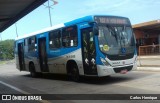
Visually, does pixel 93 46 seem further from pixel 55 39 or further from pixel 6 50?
pixel 6 50

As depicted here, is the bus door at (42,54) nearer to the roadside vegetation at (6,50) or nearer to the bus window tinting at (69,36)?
the bus window tinting at (69,36)

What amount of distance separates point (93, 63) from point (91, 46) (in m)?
0.76

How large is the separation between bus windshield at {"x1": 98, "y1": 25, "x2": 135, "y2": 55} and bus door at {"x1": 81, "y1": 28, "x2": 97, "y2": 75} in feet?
1.48

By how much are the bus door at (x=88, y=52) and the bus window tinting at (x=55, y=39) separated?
2.80 m

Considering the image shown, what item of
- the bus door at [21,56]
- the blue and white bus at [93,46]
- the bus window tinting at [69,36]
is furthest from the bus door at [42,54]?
the bus door at [21,56]

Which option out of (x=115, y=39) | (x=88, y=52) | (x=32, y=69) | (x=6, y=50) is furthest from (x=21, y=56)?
(x=6, y=50)

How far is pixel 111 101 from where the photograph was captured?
10.5 metres

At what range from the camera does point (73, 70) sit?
1708cm

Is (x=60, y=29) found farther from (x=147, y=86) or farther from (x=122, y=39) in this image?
(x=147, y=86)

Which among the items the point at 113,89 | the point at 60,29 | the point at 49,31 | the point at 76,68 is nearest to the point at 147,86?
the point at 113,89

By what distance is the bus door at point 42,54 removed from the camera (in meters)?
20.5

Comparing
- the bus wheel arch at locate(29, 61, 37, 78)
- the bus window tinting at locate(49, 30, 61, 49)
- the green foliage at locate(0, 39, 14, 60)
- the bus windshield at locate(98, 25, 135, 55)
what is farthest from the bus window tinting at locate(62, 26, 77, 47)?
the green foliage at locate(0, 39, 14, 60)

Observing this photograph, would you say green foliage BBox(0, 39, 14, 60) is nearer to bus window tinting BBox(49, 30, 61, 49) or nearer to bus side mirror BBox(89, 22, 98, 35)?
bus window tinting BBox(49, 30, 61, 49)

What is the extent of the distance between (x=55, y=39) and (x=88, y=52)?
3.84 m
